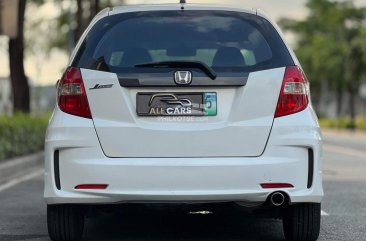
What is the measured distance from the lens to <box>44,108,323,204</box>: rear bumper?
5484mm

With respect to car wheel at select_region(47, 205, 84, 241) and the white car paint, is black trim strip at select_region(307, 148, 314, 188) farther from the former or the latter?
car wheel at select_region(47, 205, 84, 241)

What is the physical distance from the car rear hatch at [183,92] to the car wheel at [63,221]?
646 mm

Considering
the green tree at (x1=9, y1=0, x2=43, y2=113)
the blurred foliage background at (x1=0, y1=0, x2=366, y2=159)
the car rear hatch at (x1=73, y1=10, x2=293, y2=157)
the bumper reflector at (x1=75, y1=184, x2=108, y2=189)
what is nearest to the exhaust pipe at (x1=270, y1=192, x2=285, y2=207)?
the car rear hatch at (x1=73, y1=10, x2=293, y2=157)

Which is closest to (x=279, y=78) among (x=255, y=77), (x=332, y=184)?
(x=255, y=77)

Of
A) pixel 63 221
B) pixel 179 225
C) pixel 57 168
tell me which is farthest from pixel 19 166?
pixel 57 168

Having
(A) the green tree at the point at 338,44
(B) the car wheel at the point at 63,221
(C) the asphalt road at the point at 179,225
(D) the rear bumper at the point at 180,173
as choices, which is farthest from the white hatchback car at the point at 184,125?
(A) the green tree at the point at 338,44

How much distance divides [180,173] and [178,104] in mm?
441

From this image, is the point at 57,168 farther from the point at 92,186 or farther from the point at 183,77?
the point at 183,77

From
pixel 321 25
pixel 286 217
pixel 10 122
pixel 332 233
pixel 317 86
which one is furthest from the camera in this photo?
pixel 317 86

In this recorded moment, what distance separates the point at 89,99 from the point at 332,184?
22.0ft

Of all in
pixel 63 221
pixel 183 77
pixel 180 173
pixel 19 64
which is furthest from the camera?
pixel 19 64

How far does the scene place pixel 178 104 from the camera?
18.2 ft

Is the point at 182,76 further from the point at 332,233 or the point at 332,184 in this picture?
the point at 332,184

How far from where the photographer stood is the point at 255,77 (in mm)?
5594
